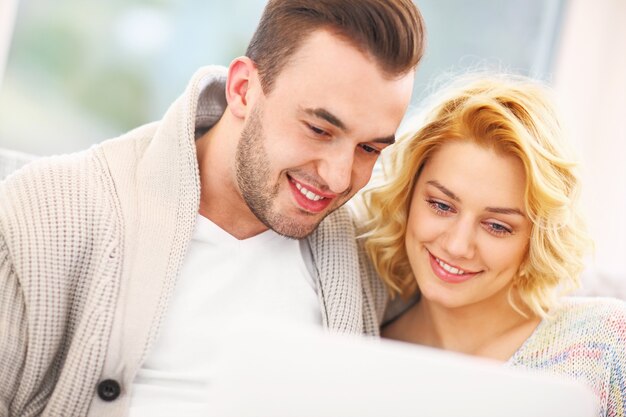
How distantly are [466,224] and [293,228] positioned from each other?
0.35m

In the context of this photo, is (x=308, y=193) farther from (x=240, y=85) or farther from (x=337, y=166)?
(x=240, y=85)

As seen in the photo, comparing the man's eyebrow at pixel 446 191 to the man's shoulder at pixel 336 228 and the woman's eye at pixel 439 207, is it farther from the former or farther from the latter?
the man's shoulder at pixel 336 228

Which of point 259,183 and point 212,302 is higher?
point 259,183

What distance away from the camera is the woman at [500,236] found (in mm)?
1507

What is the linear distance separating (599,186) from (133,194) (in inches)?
79.6

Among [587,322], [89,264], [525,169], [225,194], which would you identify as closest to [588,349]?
[587,322]

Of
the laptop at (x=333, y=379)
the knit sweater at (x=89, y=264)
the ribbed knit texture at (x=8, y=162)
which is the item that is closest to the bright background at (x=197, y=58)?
the ribbed knit texture at (x=8, y=162)

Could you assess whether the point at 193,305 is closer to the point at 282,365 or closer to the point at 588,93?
the point at 282,365

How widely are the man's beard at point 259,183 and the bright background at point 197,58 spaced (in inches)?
28.6

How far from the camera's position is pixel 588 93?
285cm

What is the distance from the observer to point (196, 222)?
1.56 meters

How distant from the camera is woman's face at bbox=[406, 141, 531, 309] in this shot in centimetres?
151

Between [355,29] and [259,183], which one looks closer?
[355,29]

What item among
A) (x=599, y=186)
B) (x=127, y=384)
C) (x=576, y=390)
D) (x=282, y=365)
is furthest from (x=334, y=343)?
(x=599, y=186)
